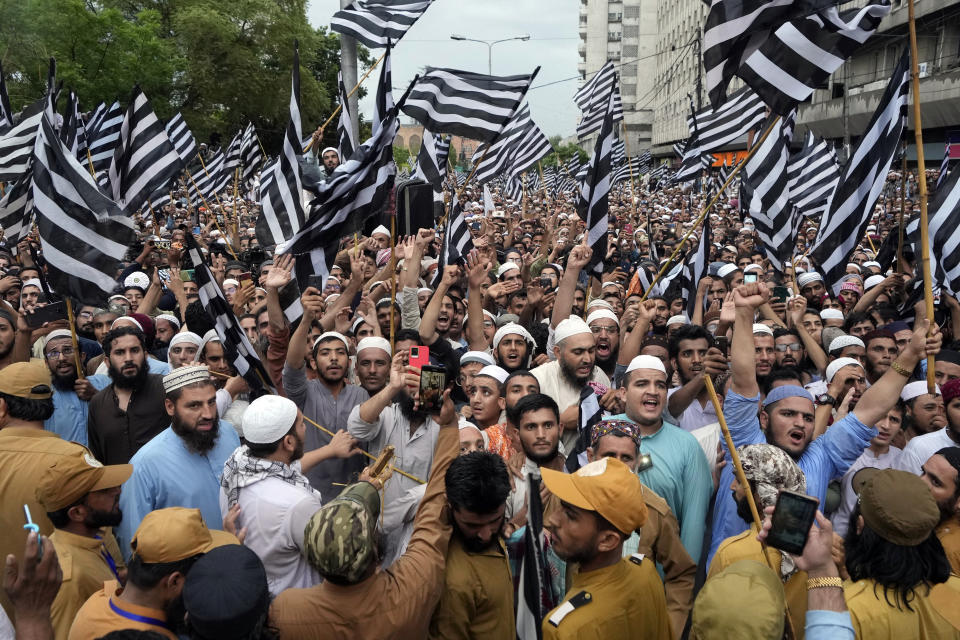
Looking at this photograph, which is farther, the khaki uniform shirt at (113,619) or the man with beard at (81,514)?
the man with beard at (81,514)

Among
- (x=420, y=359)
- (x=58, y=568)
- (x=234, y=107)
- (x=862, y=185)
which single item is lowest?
(x=58, y=568)

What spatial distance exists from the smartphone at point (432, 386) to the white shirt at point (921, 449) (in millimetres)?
2798

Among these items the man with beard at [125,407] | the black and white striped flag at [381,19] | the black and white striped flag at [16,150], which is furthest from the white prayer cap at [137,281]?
the man with beard at [125,407]

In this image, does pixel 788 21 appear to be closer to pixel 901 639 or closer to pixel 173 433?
pixel 901 639

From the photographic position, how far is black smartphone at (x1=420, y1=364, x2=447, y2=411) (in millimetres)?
3523

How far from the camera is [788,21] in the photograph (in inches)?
195

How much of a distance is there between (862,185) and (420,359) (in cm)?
421

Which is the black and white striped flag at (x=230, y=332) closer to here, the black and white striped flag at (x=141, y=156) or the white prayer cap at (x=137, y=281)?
the black and white striped flag at (x=141, y=156)

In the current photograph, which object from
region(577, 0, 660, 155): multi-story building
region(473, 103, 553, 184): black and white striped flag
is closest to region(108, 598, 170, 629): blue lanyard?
region(473, 103, 553, 184): black and white striped flag

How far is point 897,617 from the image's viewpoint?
260 centimetres

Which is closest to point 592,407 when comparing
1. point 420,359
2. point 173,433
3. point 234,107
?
point 420,359

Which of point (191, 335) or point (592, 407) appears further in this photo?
point (191, 335)

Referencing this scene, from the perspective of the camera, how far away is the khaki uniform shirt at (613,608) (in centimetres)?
264

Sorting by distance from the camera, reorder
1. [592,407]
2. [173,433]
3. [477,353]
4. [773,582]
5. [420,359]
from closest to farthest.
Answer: [773,582] < [420,359] < [173,433] < [592,407] < [477,353]
